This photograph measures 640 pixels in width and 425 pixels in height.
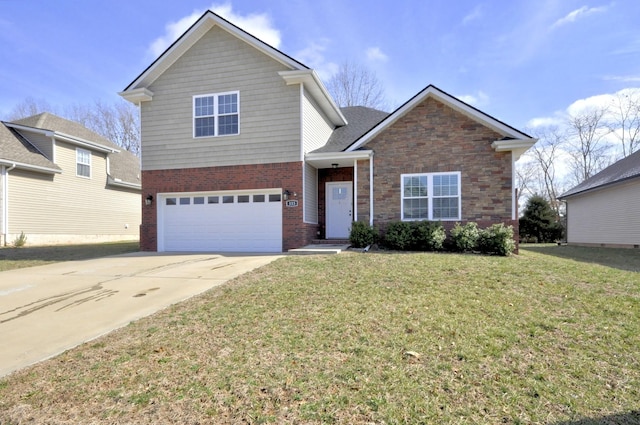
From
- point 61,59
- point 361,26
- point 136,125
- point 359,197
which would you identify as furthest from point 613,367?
point 136,125

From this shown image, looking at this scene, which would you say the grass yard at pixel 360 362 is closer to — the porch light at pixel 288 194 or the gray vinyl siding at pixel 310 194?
the porch light at pixel 288 194

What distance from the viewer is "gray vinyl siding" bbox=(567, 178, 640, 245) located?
15.8 meters

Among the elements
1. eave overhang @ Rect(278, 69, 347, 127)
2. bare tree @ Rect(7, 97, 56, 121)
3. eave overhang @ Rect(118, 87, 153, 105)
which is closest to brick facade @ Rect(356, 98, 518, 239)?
eave overhang @ Rect(278, 69, 347, 127)

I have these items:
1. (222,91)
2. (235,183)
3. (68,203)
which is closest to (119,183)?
(68,203)

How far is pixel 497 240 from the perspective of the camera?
33.4 feet

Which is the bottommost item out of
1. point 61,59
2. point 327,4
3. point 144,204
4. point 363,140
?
point 144,204

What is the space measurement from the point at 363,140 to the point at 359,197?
1978 millimetres

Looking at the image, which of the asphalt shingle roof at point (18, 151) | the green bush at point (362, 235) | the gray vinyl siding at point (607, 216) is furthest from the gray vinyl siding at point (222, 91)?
the gray vinyl siding at point (607, 216)

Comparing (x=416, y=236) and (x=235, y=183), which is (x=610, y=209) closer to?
(x=416, y=236)

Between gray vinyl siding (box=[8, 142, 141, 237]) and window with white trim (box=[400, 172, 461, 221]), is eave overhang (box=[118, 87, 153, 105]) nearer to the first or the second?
gray vinyl siding (box=[8, 142, 141, 237])

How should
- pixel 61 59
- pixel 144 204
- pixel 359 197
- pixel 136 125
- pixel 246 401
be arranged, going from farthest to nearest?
pixel 136 125, pixel 61 59, pixel 144 204, pixel 359 197, pixel 246 401

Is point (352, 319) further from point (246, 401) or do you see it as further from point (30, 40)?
point (30, 40)

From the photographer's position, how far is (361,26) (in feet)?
42.4

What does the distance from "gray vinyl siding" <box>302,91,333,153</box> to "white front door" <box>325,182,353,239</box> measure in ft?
5.93
